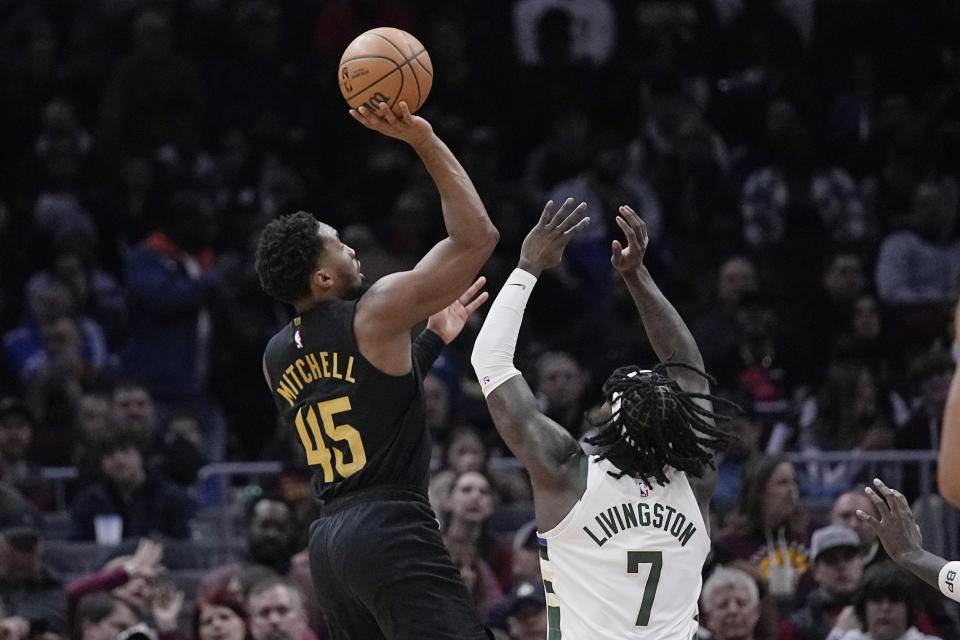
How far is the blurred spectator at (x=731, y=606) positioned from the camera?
9.16 metres

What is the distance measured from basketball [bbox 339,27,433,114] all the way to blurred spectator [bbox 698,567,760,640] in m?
3.71

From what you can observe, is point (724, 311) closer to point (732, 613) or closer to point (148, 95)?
point (732, 613)

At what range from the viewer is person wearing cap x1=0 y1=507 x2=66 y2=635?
1006 cm

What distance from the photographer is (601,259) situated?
14.8 m

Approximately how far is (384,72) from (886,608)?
4278mm

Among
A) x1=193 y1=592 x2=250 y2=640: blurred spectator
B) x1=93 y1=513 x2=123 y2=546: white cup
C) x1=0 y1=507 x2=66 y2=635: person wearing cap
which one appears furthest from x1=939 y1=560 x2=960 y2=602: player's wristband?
x1=93 y1=513 x2=123 y2=546: white cup

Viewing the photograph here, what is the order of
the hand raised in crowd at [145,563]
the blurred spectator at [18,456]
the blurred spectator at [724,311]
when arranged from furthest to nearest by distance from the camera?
1. the blurred spectator at [724,311]
2. the blurred spectator at [18,456]
3. the hand raised in crowd at [145,563]

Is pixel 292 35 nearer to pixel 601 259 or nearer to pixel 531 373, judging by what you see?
pixel 601 259

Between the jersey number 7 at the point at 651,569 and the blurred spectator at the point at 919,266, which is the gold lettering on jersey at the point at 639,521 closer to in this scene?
the jersey number 7 at the point at 651,569

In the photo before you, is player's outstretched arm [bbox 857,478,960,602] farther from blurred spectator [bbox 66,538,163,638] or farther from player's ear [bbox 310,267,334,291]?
blurred spectator [bbox 66,538,163,638]

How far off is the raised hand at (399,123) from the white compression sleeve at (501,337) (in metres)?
0.64

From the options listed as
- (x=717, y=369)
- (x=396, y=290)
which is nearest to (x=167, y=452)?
(x=717, y=369)

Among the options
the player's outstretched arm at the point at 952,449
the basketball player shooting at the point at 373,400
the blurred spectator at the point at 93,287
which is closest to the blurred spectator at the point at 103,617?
the basketball player shooting at the point at 373,400

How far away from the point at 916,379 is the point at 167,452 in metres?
5.37
